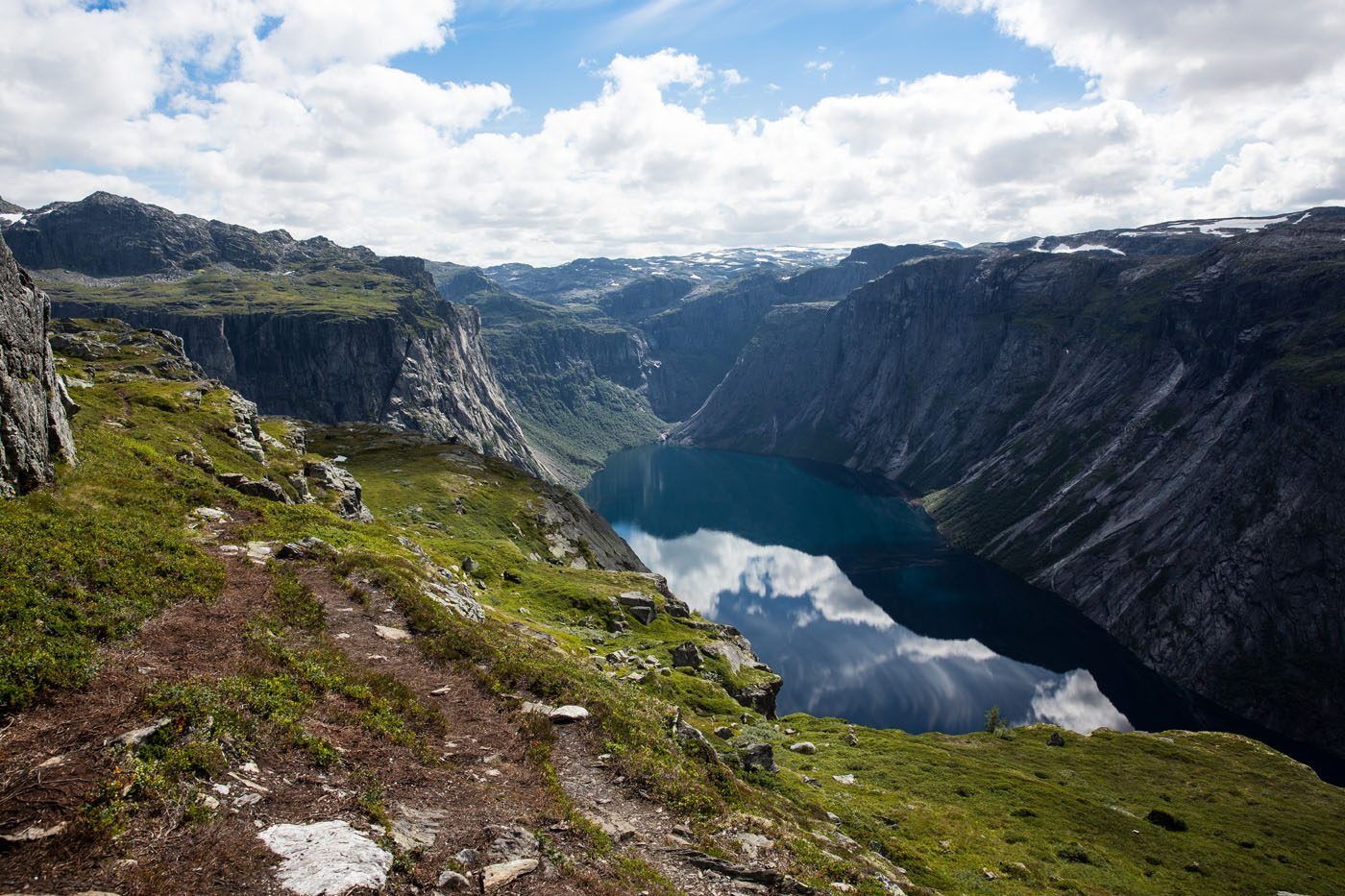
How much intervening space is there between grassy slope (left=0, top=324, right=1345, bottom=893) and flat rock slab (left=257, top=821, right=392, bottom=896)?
8.30ft

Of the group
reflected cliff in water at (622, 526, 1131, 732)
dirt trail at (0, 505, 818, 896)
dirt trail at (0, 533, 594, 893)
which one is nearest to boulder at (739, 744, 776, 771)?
dirt trail at (0, 505, 818, 896)

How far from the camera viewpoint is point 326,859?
1234 centimetres

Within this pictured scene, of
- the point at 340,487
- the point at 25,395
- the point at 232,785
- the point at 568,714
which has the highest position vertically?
the point at 25,395

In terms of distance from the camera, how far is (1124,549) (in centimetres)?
16262

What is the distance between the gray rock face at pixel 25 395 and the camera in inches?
1041

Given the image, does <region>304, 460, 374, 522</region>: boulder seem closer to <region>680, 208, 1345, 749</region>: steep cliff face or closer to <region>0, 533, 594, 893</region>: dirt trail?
<region>0, 533, 594, 893</region>: dirt trail

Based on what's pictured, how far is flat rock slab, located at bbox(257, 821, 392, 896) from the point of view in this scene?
1162cm

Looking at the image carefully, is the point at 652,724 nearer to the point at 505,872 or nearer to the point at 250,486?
the point at 505,872

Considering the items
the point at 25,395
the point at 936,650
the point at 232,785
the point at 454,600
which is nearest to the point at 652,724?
the point at 232,785

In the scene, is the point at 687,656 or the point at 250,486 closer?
the point at 250,486

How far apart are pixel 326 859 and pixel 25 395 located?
28.1 meters

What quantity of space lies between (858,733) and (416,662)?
139 ft

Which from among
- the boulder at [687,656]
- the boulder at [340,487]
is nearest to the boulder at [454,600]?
the boulder at [687,656]

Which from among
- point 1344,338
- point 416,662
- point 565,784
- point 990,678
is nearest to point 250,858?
point 565,784
